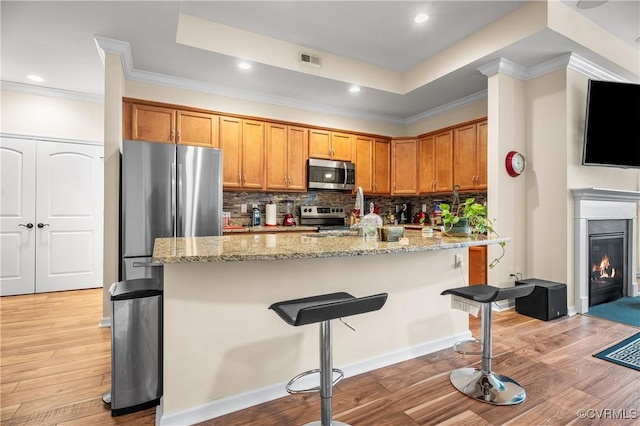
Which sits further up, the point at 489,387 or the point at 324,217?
the point at 324,217

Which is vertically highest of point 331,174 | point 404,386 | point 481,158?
point 481,158

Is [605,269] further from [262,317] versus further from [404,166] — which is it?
[262,317]

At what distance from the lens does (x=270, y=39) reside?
3.62m

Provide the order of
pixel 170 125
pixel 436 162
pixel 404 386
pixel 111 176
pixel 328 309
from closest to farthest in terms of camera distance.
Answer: pixel 328 309 → pixel 404 386 → pixel 111 176 → pixel 170 125 → pixel 436 162

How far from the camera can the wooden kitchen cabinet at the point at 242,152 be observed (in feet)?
13.9

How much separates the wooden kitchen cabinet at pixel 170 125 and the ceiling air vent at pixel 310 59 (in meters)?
1.34

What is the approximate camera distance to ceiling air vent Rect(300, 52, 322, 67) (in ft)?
12.5

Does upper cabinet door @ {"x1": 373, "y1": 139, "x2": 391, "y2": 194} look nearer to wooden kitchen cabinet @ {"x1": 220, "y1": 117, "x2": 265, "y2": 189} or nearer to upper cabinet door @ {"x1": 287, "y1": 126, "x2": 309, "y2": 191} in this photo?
upper cabinet door @ {"x1": 287, "y1": 126, "x2": 309, "y2": 191}

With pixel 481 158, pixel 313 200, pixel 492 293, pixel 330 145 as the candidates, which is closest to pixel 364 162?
pixel 330 145

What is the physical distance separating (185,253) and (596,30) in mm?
4554

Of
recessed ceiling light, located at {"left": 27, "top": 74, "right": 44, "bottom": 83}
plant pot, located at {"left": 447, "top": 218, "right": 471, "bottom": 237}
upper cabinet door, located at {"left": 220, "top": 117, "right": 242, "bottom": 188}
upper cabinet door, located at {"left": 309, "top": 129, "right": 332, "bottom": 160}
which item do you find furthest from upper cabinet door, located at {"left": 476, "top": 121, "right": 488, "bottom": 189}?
recessed ceiling light, located at {"left": 27, "top": 74, "right": 44, "bottom": 83}

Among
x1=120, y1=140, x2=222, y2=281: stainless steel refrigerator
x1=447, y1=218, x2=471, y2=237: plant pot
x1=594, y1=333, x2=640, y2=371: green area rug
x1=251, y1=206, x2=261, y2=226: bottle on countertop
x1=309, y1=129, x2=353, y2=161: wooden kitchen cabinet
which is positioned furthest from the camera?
x1=309, y1=129, x2=353, y2=161: wooden kitchen cabinet

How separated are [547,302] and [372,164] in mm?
3026

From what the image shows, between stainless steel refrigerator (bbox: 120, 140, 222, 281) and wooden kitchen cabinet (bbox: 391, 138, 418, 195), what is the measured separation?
10.1ft
